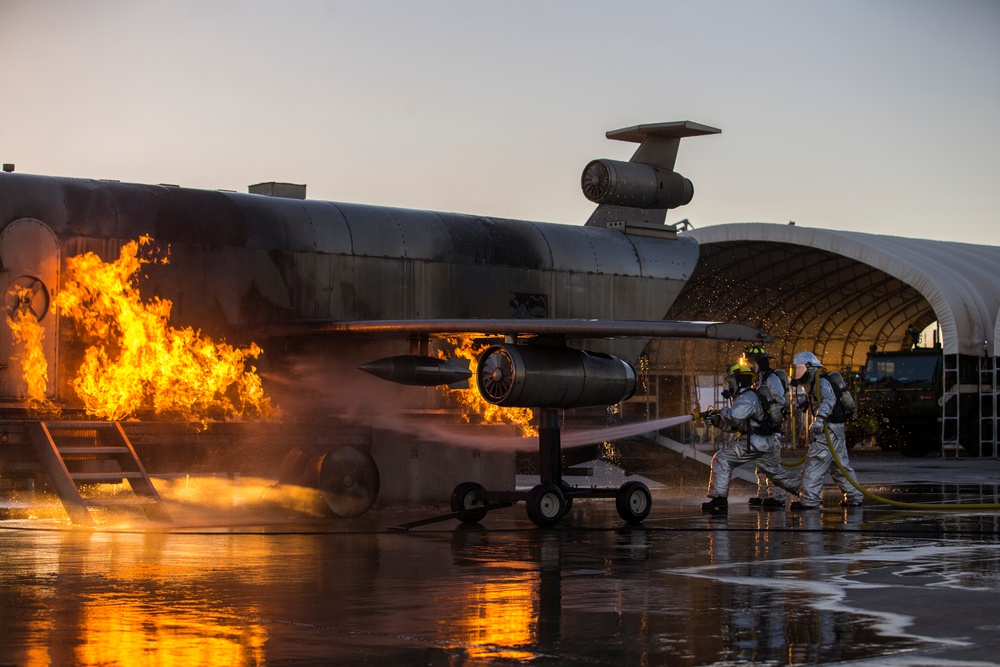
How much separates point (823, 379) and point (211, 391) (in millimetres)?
8350

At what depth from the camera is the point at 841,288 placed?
48969mm

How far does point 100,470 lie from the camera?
602 inches

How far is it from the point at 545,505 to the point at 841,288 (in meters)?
35.7

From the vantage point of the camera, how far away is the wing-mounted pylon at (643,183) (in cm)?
2030

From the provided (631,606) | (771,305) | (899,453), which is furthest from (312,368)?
(771,305)

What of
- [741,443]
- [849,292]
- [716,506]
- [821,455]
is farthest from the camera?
[849,292]

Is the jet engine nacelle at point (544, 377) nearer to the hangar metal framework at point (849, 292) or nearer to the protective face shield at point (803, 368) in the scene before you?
the protective face shield at point (803, 368)

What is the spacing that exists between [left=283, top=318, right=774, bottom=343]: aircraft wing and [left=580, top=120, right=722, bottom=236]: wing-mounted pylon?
4883mm

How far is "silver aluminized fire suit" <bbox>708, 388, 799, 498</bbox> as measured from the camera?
59.3ft

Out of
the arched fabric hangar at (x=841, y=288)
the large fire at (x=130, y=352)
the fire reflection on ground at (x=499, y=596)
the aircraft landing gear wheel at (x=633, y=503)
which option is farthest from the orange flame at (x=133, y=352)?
the arched fabric hangar at (x=841, y=288)

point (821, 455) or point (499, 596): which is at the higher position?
point (821, 455)

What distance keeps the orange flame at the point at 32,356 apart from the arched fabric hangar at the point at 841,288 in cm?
1825

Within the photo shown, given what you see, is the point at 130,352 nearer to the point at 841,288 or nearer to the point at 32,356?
the point at 32,356

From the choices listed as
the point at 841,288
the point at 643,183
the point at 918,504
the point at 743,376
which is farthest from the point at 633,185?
the point at 841,288
